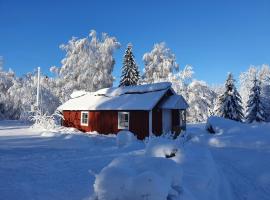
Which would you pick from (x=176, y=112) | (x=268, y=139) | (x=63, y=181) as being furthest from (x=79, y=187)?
(x=176, y=112)

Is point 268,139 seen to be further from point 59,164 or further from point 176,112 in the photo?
point 59,164

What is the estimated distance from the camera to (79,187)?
335 inches

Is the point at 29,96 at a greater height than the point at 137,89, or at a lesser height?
greater

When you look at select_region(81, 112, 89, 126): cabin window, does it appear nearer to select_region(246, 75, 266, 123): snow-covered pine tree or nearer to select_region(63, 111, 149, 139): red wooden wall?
select_region(63, 111, 149, 139): red wooden wall

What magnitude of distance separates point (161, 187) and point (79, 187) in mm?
3520

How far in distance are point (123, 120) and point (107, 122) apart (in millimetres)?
1597

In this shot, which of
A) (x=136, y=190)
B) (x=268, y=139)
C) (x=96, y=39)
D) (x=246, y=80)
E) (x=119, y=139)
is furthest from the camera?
(x=246, y=80)

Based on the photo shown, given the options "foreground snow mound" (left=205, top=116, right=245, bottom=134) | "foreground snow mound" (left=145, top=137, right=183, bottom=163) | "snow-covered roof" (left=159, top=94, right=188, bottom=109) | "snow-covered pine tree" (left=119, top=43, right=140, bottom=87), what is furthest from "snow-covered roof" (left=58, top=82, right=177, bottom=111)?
"snow-covered pine tree" (left=119, top=43, right=140, bottom=87)

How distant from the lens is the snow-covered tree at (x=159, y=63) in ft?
170

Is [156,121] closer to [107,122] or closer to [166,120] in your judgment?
[166,120]

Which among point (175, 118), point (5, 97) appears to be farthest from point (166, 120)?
point (5, 97)

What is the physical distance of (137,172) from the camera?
6.47 metres

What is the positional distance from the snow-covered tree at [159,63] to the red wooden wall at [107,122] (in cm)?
2445

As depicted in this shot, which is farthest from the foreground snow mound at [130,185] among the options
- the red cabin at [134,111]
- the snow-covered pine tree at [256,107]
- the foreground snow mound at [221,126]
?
the snow-covered pine tree at [256,107]
